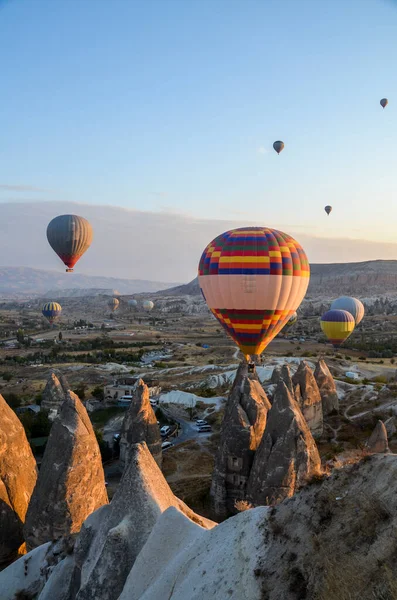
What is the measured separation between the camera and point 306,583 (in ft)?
14.7

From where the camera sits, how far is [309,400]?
961 inches

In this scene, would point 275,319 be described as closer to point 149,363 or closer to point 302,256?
point 302,256

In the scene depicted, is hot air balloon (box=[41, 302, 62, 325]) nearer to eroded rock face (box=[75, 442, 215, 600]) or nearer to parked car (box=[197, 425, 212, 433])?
parked car (box=[197, 425, 212, 433])

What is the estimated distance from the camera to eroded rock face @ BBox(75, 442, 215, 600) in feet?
22.5

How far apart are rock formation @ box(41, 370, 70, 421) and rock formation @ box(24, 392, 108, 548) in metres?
18.3

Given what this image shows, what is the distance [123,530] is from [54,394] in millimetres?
23624

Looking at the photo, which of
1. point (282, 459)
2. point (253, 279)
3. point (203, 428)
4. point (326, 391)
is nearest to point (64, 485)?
point (282, 459)

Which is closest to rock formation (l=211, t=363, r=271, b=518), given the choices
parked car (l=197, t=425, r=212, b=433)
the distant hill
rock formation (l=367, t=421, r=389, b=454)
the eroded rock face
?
rock formation (l=367, t=421, r=389, b=454)

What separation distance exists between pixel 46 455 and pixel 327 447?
16439 mm

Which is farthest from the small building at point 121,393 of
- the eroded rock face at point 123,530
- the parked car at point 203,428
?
the eroded rock face at point 123,530

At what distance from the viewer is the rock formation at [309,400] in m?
24.2

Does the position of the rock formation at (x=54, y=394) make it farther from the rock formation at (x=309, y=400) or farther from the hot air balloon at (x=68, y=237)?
the hot air balloon at (x=68, y=237)

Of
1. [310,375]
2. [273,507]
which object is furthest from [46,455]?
[310,375]

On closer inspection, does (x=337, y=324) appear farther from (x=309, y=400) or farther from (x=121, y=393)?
(x=309, y=400)
